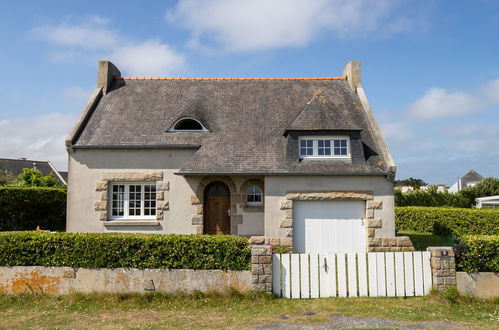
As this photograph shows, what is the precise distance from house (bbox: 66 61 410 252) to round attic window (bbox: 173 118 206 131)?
4 centimetres

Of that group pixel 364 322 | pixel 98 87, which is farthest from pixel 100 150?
pixel 364 322

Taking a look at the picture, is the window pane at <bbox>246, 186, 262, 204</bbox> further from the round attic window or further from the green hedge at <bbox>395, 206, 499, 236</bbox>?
the green hedge at <bbox>395, 206, 499, 236</bbox>

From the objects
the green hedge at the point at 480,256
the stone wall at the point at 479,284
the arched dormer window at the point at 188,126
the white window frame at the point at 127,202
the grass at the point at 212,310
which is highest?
the arched dormer window at the point at 188,126

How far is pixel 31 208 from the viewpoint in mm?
18281

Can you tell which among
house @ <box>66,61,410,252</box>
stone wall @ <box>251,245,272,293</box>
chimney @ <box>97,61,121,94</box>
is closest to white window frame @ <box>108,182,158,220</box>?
house @ <box>66,61,410,252</box>

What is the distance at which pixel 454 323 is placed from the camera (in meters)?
7.12

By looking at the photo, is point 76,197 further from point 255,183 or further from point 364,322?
point 364,322

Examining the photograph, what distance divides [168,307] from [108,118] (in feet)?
31.4

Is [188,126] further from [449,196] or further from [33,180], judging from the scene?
[449,196]

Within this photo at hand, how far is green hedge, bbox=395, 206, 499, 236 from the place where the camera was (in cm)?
1912

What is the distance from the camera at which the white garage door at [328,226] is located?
42.3ft

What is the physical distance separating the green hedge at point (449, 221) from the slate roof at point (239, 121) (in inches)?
372

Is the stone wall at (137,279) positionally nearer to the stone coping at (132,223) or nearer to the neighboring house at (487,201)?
the stone coping at (132,223)

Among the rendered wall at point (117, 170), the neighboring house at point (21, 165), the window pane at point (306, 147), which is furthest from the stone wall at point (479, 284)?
the neighboring house at point (21, 165)
